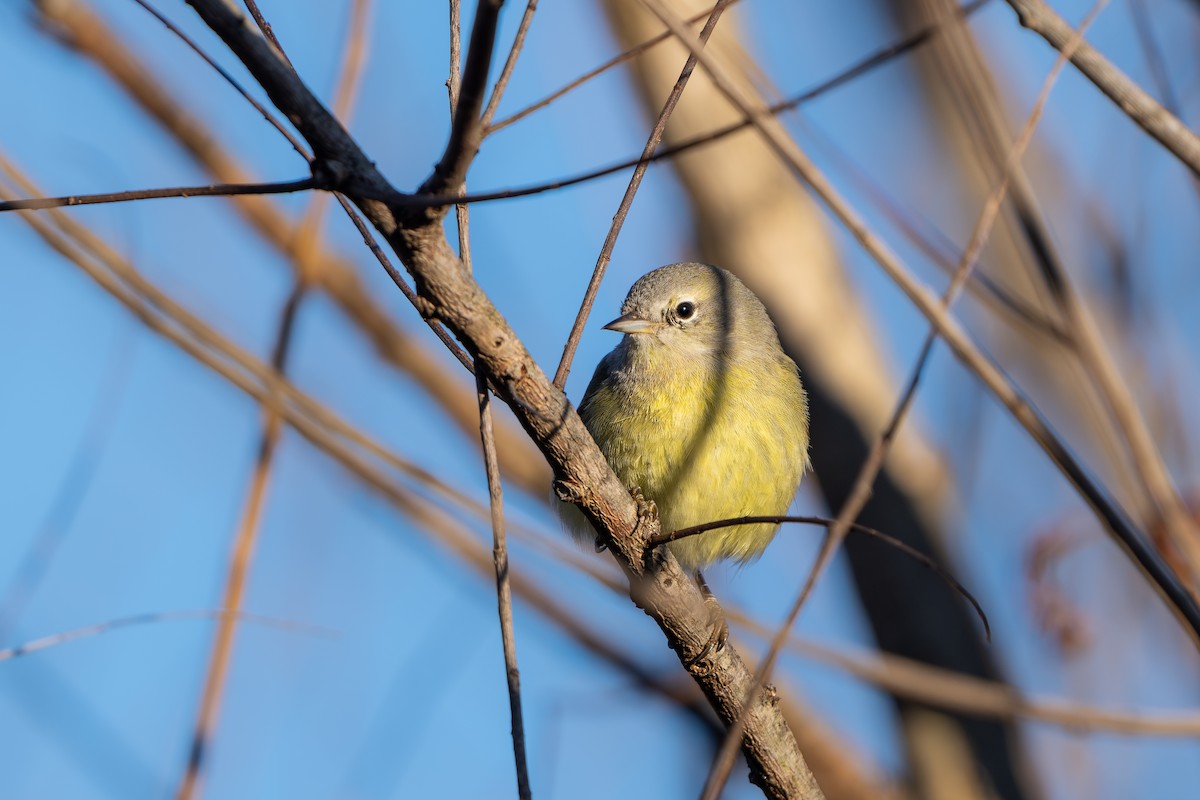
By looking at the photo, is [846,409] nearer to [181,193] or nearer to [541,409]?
[541,409]

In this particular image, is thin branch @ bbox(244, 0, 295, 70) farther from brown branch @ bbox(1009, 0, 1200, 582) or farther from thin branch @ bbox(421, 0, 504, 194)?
brown branch @ bbox(1009, 0, 1200, 582)

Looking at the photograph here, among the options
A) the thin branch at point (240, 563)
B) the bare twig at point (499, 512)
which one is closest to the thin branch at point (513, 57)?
the bare twig at point (499, 512)

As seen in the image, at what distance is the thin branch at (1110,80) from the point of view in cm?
259

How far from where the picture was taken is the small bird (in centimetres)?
419

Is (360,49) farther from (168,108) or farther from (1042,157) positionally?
(1042,157)

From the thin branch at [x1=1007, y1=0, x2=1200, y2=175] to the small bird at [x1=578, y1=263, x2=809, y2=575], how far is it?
1.94m

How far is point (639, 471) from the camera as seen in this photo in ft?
13.8

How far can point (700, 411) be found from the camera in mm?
4320

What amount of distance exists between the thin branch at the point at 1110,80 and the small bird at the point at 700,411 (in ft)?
6.37

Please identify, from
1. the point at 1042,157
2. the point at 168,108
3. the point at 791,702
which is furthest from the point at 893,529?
the point at 168,108

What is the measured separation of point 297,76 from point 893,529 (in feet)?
20.7

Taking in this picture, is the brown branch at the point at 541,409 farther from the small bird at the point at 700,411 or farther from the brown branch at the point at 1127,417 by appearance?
the brown branch at the point at 1127,417

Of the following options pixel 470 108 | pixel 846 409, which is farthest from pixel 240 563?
pixel 846 409

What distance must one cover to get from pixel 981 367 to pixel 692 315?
326cm
